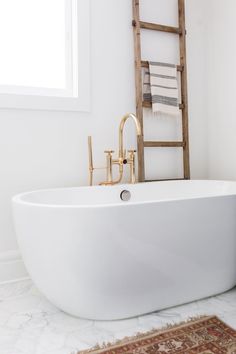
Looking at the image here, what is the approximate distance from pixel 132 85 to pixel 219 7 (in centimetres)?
102

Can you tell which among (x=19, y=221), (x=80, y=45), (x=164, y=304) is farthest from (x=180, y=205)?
(x=80, y=45)

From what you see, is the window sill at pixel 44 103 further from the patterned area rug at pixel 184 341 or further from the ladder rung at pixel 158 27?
the patterned area rug at pixel 184 341

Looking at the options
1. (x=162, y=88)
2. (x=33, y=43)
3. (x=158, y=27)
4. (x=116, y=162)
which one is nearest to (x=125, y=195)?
(x=116, y=162)

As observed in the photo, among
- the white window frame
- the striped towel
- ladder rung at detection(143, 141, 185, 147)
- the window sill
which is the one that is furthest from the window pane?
ladder rung at detection(143, 141, 185, 147)

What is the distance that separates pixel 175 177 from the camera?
268cm

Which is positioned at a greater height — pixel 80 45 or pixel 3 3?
pixel 3 3

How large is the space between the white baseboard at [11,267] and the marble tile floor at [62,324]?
9.6 inches

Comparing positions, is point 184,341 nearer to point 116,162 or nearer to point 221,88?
point 116,162

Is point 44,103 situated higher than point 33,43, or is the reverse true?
point 33,43

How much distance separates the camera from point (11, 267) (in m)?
2.04

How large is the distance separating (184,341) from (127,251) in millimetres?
423

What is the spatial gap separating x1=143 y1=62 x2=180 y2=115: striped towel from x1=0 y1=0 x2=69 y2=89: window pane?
642 mm

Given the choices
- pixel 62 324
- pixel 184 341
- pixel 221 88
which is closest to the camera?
pixel 184 341

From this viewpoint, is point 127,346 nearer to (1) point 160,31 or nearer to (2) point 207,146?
(2) point 207,146
